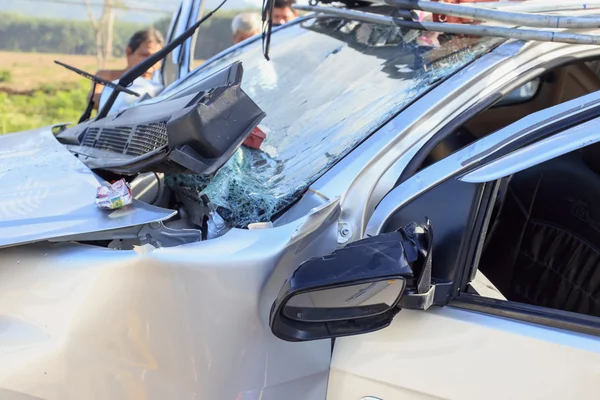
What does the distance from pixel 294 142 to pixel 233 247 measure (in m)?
0.60

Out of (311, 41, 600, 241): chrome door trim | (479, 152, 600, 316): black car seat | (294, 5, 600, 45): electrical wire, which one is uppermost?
(294, 5, 600, 45): electrical wire

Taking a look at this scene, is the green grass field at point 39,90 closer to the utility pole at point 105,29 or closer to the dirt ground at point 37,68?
the dirt ground at point 37,68

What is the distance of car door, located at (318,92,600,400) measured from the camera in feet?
4.05

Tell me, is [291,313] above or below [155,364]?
above

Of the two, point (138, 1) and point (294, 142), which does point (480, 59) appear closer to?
point (294, 142)

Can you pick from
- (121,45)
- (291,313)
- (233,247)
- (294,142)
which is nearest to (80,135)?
(294,142)

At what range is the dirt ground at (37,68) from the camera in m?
12.4

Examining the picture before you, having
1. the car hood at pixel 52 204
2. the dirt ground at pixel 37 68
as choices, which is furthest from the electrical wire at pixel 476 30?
the dirt ground at pixel 37 68

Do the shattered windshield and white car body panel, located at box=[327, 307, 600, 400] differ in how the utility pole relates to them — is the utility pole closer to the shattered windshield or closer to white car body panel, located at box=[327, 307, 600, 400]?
the shattered windshield

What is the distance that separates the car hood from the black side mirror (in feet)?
1.30

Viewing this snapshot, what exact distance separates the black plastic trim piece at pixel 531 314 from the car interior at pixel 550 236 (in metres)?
0.72

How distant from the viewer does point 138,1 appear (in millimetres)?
14312

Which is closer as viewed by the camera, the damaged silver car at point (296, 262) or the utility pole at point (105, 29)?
the damaged silver car at point (296, 262)

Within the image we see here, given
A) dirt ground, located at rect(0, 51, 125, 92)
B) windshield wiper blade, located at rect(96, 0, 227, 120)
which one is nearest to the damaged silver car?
windshield wiper blade, located at rect(96, 0, 227, 120)
